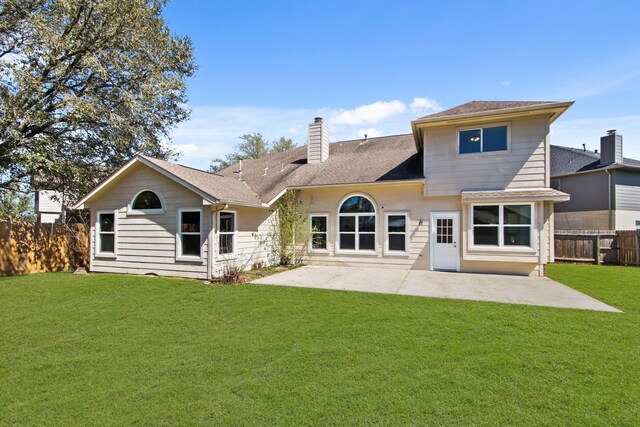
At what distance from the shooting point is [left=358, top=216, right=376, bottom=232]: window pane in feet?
38.0

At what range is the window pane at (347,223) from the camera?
11.9 meters

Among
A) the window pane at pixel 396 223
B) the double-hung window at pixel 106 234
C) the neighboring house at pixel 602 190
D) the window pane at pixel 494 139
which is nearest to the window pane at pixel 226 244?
the double-hung window at pixel 106 234

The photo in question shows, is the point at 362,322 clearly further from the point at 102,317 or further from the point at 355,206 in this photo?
the point at 355,206

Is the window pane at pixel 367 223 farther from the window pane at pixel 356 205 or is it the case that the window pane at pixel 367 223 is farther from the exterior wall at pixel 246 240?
the exterior wall at pixel 246 240

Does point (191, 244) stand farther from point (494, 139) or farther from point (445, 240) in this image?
point (494, 139)

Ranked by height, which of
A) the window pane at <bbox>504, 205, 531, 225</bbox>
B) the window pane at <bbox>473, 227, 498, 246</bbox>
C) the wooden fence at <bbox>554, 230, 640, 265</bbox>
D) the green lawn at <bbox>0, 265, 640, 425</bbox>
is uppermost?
the window pane at <bbox>504, 205, 531, 225</bbox>

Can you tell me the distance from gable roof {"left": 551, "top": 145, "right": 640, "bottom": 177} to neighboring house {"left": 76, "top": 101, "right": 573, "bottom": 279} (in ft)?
37.9

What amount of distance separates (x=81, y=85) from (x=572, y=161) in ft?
86.4

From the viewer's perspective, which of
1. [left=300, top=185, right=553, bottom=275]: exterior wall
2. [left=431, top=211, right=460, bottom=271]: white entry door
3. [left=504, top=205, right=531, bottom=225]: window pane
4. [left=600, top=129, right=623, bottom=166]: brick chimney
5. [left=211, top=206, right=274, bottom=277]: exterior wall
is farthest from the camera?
[left=600, top=129, right=623, bottom=166]: brick chimney

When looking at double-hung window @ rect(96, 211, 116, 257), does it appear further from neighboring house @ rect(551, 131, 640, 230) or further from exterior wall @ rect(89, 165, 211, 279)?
neighboring house @ rect(551, 131, 640, 230)

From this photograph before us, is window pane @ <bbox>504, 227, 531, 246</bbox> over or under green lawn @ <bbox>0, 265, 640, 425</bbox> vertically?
over

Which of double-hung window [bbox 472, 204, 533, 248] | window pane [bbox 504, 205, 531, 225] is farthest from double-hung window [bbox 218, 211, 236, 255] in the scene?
window pane [bbox 504, 205, 531, 225]

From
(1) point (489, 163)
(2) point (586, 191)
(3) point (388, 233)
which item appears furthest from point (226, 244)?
(2) point (586, 191)

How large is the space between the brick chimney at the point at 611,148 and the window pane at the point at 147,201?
2260cm
